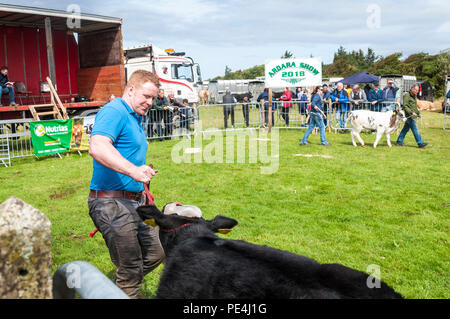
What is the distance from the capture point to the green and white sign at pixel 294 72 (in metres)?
16.4

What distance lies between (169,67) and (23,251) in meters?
19.0

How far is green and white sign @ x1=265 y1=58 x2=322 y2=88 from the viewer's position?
1636 centimetres

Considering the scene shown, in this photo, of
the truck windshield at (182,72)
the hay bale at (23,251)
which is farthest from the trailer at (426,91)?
the hay bale at (23,251)

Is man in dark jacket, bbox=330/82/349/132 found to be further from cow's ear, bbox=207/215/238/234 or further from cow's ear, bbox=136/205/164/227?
cow's ear, bbox=136/205/164/227

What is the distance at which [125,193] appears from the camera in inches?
121

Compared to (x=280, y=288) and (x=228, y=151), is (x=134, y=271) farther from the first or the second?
Result: (x=228, y=151)

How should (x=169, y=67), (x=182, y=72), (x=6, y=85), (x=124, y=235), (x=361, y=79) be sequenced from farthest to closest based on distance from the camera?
(x=361, y=79)
(x=182, y=72)
(x=169, y=67)
(x=6, y=85)
(x=124, y=235)

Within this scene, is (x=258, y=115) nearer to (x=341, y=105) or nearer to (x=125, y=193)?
(x=341, y=105)

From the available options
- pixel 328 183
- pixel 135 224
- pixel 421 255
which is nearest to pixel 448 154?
pixel 328 183

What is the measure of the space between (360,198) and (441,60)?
3855cm

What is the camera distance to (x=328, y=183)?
26.8ft

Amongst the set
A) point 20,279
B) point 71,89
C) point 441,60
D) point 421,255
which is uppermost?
point 441,60

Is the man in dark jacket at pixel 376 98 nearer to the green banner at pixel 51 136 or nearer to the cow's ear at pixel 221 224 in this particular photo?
the green banner at pixel 51 136

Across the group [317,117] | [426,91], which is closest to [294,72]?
[317,117]
